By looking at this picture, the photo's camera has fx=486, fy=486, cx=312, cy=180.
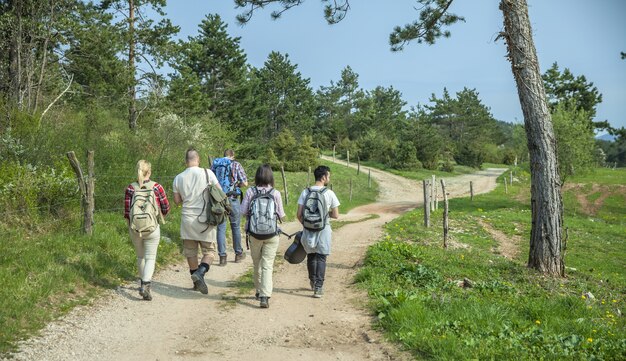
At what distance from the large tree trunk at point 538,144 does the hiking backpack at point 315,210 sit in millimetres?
4843

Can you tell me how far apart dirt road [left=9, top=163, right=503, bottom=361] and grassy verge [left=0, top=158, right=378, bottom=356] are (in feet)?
0.88

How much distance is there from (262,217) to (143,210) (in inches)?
65.5

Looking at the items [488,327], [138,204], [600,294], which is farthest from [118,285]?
[600,294]

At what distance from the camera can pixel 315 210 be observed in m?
6.96

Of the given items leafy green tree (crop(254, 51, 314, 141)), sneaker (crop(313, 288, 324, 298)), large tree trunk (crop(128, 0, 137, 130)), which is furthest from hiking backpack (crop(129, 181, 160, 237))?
leafy green tree (crop(254, 51, 314, 141))

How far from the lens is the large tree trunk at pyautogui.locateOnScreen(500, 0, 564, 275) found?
9.31 metres

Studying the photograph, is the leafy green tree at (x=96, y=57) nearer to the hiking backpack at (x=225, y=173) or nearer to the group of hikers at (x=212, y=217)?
the hiking backpack at (x=225, y=173)

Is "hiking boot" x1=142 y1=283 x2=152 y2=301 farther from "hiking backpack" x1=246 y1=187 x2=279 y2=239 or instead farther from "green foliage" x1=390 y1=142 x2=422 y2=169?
"green foliage" x1=390 y1=142 x2=422 y2=169

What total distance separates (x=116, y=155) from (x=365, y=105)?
262ft

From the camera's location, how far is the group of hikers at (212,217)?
6.61 meters

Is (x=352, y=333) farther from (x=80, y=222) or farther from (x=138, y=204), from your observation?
(x=80, y=222)

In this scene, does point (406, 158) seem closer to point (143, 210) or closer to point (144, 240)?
point (144, 240)

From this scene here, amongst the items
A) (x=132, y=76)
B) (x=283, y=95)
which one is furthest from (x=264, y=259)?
(x=283, y=95)

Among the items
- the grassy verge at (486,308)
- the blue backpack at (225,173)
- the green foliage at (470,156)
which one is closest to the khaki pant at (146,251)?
the blue backpack at (225,173)
